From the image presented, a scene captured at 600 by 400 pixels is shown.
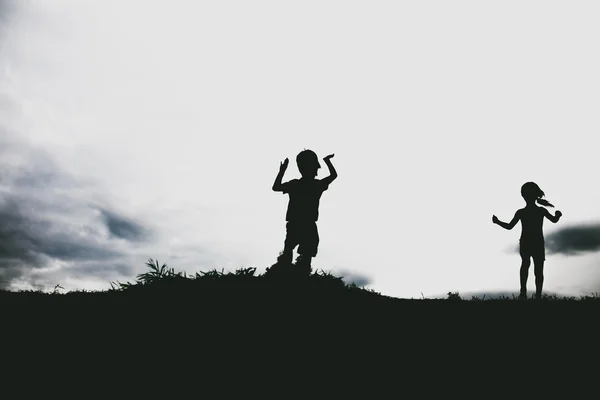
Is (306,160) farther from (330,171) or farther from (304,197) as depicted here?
(304,197)

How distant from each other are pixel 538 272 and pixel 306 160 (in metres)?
5.69

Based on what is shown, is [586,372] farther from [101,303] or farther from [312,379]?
[101,303]

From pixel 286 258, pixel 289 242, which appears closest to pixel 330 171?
pixel 289 242

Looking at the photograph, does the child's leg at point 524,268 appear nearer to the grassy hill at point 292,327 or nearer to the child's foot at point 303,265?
the grassy hill at point 292,327

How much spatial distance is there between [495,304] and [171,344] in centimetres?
587

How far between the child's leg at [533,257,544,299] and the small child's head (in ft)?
17.3

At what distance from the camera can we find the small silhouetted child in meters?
8.55

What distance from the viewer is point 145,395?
506cm

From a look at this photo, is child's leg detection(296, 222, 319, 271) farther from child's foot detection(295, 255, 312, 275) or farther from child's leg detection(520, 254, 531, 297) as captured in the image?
child's leg detection(520, 254, 531, 297)

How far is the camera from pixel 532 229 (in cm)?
1012

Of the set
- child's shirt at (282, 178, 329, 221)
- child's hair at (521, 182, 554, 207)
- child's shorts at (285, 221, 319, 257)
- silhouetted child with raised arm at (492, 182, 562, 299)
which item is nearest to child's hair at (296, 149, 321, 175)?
child's shirt at (282, 178, 329, 221)

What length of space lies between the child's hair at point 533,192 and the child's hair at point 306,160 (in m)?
4.88

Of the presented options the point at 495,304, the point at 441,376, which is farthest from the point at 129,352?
the point at 495,304

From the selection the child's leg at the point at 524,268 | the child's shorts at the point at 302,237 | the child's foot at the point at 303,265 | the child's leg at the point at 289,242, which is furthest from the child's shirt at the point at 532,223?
the child's leg at the point at 289,242
